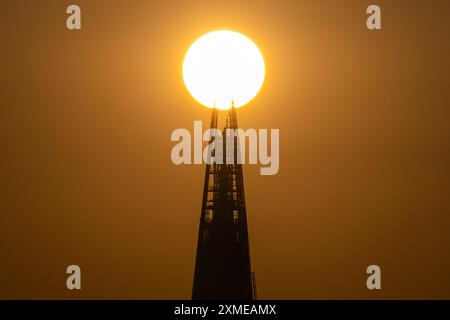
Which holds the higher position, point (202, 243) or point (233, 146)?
point (233, 146)

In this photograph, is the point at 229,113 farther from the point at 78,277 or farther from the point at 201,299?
the point at 78,277
